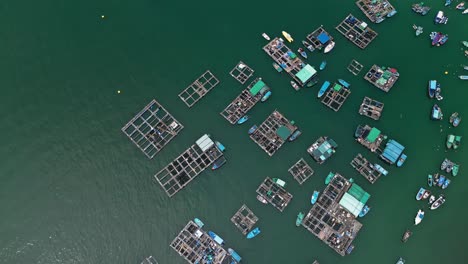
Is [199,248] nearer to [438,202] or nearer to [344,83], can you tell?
[344,83]

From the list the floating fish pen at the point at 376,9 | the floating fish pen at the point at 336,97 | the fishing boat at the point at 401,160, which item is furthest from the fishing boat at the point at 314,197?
Result: the floating fish pen at the point at 376,9

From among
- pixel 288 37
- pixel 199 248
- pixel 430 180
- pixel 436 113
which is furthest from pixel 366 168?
pixel 199 248

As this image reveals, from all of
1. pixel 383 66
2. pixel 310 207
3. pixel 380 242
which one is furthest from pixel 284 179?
pixel 383 66

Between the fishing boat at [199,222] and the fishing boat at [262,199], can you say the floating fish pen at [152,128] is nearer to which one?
the fishing boat at [199,222]

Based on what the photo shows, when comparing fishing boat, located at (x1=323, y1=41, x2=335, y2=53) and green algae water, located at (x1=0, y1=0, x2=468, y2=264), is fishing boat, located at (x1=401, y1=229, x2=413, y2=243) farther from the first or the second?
fishing boat, located at (x1=323, y1=41, x2=335, y2=53)

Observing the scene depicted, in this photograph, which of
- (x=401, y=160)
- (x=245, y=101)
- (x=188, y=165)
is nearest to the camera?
(x=188, y=165)

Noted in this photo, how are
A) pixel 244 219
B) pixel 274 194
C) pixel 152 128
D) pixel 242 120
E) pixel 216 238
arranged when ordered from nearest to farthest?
1. pixel 216 238
2. pixel 244 219
3. pixel 274 194
4. pixel 152 128
5. pixel 242 120
